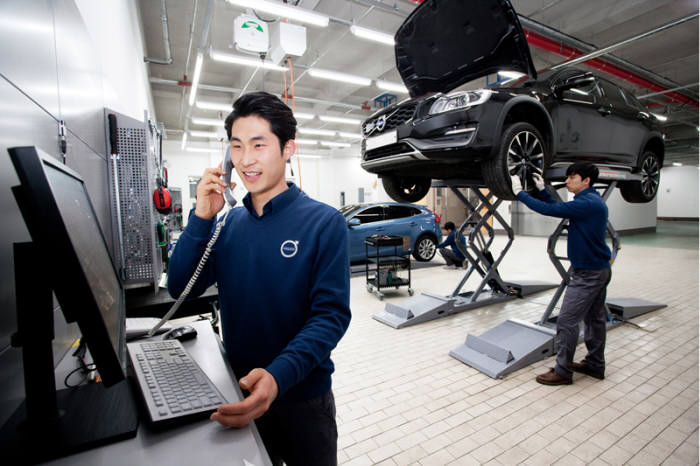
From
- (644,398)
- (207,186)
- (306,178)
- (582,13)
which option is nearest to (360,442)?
(207,186)

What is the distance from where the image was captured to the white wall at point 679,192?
18516 mm

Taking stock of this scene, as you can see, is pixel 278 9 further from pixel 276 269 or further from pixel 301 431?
pixel 301 431

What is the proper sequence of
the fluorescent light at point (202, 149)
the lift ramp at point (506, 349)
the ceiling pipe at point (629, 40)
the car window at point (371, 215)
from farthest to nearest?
the fluorescent light at point (202, 149) < the car window at point (371, 215) < the ceiling pipe at point (629, 40) < the lift ramp at point (506, 349)

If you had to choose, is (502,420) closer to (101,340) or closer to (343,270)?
(343,270)

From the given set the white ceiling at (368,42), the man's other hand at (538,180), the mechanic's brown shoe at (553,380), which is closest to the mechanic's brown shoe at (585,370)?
the mechanic's brown shoe at (553,380)

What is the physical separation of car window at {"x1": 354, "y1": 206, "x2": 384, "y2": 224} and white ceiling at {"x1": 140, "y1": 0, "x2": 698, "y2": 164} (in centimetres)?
284

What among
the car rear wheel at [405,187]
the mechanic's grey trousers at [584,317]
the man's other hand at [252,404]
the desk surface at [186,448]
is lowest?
the mechanic's grey trousers at [584,317]

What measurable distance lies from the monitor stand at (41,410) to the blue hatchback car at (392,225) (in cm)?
537

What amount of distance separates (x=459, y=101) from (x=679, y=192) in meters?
24.3

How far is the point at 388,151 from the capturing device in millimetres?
2883

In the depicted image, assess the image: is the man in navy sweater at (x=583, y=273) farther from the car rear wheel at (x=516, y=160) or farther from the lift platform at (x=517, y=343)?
the lift platform at (x=517, y=343)

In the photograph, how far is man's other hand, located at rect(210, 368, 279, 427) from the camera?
68 cm

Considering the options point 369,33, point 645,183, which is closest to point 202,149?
point 369,33

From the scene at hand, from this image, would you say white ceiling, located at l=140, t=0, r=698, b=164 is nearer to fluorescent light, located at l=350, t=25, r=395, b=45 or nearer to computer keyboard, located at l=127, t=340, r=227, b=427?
fluorescent light, located at l=350, t=25, r=395, b=45
